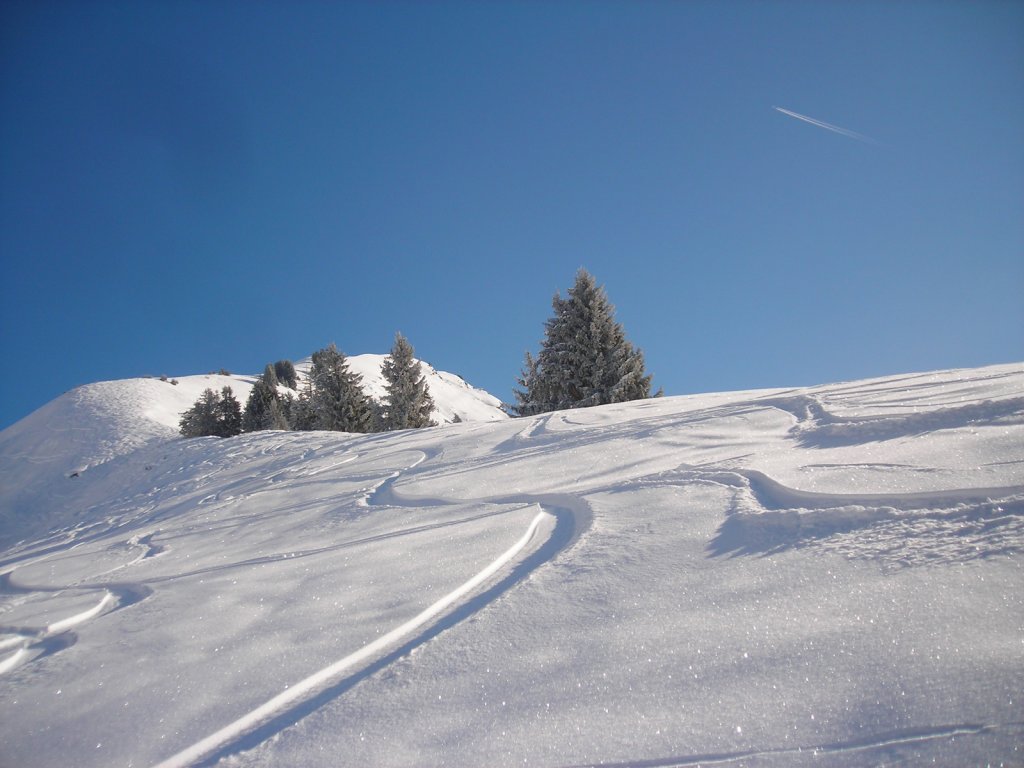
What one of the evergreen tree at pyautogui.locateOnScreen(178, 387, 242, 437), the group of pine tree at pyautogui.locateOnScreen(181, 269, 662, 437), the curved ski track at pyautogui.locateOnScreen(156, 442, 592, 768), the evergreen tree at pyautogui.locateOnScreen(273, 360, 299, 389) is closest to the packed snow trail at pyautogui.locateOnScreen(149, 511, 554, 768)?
the curved ski track at pyautogui.locateOnScreen(156, 442, 592, 768)

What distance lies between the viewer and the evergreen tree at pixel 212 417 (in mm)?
26859

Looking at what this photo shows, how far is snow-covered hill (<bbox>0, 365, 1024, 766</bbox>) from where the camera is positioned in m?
1.36

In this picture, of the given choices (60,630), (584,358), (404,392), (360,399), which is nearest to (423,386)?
(404,392)

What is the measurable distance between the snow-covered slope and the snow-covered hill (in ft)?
29.2

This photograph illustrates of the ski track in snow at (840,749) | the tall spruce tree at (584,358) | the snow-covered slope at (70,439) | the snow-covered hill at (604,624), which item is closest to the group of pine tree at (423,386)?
the tall spruce tree at (584,358)

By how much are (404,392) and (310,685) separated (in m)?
21.9

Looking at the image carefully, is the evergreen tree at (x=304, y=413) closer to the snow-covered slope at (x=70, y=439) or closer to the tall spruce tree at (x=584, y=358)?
the snow-covered slope at (x=70, y=439)

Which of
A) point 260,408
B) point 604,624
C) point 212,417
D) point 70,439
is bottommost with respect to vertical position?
point 604,624

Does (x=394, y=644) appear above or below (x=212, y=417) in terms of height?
below

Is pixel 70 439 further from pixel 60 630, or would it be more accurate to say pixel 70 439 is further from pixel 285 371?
pixel 285 371

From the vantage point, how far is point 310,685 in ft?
5.91

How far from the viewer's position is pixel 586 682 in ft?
5.23

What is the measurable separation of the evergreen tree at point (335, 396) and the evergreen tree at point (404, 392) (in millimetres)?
1321

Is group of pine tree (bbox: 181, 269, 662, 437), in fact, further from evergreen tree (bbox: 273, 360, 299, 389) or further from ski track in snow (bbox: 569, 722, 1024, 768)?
evergreen tree (bbox: 273, 360, 299, 389)
